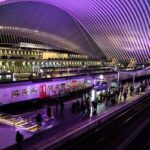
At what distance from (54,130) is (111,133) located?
415cm

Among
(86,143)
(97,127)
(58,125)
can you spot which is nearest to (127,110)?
(97,127)

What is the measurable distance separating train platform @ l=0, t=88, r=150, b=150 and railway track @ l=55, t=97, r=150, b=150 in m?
0.74

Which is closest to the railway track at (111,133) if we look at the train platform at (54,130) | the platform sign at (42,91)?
the train platform at (54,130)

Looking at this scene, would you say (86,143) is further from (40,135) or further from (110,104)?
(110,104)

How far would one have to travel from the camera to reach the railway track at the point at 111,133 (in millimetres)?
17656

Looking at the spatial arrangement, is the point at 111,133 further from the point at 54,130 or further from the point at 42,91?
the point at 42,91

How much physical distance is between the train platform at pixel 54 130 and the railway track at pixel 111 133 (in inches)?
29.0

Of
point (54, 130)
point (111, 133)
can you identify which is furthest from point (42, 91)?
point (111, 133)

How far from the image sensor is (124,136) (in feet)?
64.7

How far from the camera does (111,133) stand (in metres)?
20.5

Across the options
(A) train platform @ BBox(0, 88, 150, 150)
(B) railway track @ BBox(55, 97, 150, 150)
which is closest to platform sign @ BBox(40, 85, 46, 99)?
(A) train platform @ BBox(0, 88, 150, 150)

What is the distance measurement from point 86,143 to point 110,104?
13050 millimetres

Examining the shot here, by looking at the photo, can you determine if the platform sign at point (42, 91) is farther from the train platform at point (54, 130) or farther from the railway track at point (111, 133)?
the railway track at point (111, 133)

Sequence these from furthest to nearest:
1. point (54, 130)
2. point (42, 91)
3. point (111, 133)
A: point (42, 91) → point (111, 133) → point (54, 130)
